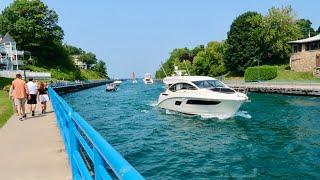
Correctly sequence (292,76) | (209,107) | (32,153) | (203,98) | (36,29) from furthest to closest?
(36,29) → (292,76) → (203,98) → (209,107) → (32,153)

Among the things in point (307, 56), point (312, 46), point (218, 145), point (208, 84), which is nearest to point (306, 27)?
point (312, 46)

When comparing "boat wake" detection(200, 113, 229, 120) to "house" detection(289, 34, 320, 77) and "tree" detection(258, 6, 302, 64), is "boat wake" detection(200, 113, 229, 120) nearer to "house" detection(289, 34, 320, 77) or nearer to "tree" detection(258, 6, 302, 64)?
"house" detection(289, 34, 320, 77)

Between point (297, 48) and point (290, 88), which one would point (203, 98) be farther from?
point (297, 48)

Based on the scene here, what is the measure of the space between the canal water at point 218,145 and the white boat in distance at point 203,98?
0.81 meters

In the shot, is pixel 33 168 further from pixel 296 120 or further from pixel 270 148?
pixel 296 120

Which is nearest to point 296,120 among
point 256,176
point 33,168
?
point 256,176

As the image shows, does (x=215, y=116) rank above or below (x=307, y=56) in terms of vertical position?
below

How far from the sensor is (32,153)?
1148 centimetres

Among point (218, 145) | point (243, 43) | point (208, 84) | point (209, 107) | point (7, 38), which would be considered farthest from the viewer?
point (7, 38)

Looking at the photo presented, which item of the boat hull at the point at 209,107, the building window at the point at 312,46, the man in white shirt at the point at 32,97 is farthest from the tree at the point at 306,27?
the man in white shirt at the point at 32,97

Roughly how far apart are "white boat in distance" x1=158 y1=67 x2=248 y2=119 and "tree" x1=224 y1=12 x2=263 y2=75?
68.1m

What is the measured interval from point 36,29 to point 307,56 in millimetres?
77055

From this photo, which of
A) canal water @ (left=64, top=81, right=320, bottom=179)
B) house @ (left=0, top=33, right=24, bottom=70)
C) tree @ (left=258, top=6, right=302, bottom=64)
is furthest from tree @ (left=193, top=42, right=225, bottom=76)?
canal water @ (left=64, top=81, right=320, bottom=179)

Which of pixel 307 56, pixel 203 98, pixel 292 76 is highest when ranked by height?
pixel 307 56
